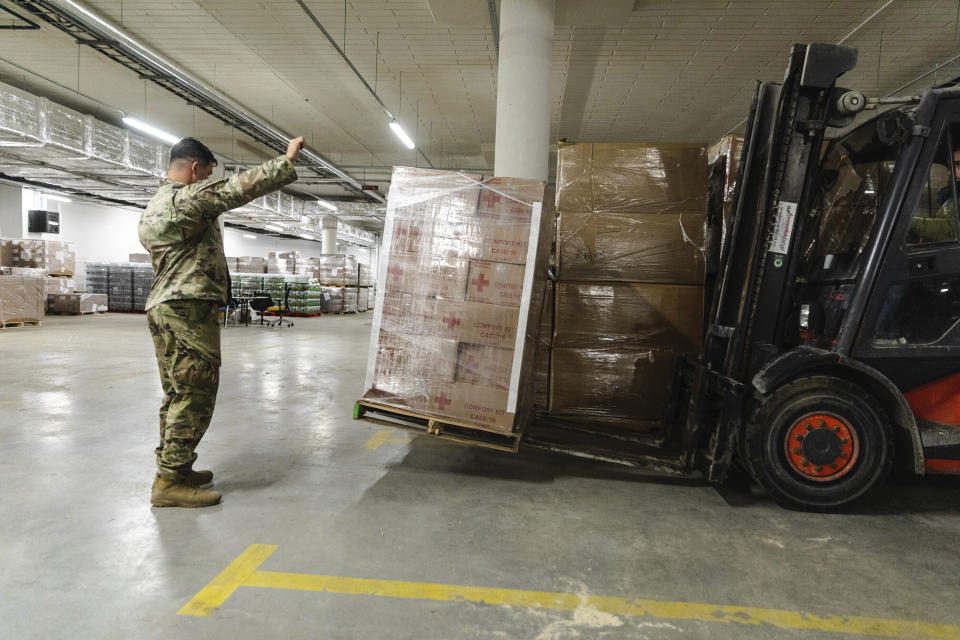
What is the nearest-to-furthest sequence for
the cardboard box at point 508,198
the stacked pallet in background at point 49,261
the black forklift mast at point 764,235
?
1. the black forklift mast at point 764,235
2. the cardboard box at point 508,198
3. the stacked pallet in background at point 49,261

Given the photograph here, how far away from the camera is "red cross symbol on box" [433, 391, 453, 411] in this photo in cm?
323

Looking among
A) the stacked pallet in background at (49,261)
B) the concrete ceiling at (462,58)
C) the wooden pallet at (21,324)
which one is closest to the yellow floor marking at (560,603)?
the concrete ceiling at (462,58)

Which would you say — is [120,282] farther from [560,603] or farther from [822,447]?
[822,447]

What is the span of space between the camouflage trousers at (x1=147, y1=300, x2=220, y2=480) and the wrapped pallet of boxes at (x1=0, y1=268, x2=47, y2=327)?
1335 centimetres

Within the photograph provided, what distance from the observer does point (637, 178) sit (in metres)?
4.30

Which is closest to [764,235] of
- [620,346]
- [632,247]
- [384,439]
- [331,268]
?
[632,247]

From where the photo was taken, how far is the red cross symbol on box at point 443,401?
10.6 ft

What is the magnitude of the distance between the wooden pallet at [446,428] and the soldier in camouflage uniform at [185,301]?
3.00ft

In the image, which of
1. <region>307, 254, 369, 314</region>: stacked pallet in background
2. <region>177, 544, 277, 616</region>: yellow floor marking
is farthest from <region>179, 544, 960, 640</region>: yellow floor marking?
<region>307, 254, 369, 314</region>: stacked pallet in background

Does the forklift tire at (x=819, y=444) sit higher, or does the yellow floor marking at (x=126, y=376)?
the forklift tire at (x=819, y=444)

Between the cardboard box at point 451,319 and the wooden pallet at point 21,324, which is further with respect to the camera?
the wooden pallet at point 21,324

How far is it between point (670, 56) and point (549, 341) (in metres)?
7.73

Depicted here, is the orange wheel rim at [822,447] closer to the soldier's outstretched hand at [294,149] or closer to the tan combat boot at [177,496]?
the soldier's outstretched hand at [294,149]

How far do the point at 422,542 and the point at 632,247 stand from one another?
9.54 ft
